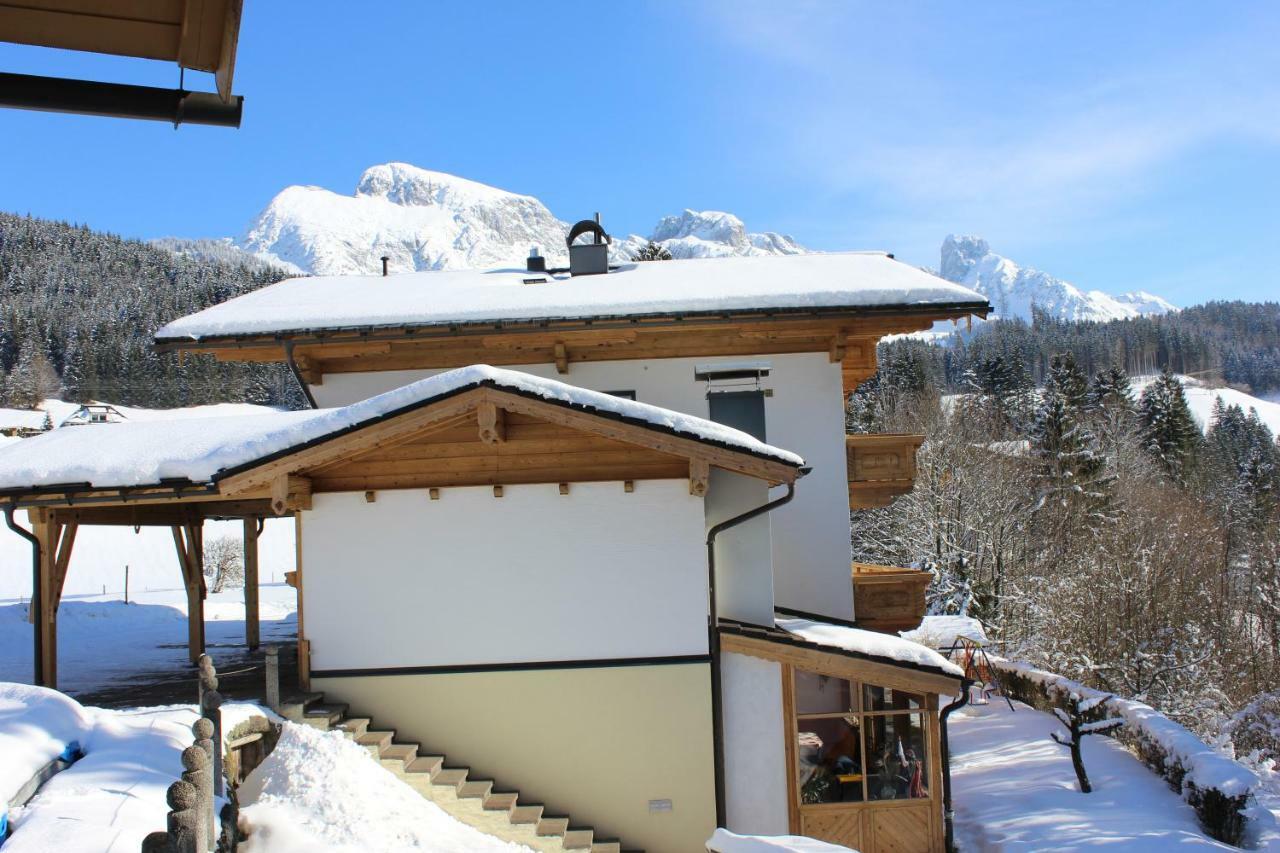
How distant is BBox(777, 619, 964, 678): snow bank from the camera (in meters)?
10.5

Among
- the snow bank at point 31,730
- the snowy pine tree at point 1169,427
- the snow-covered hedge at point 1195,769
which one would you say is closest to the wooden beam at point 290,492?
the snow bank at point 31,730

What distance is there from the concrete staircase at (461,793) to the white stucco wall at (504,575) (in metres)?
0.87

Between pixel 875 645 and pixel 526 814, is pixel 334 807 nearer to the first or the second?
pixel 526 814

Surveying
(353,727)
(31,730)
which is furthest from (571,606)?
(31,730)

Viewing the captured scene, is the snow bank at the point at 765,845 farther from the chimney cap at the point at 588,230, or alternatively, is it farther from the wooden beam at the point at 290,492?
the chimney cap at the point at 588,230

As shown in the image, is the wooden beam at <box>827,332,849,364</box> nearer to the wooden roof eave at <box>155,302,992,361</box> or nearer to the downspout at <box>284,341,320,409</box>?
the wooden roof eave at <box>155,302,992,361</box>

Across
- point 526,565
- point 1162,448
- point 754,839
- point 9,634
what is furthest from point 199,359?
point 754,839

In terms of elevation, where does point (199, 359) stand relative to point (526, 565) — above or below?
above

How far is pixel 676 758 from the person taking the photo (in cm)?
1066

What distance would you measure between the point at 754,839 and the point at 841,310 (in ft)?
31.6

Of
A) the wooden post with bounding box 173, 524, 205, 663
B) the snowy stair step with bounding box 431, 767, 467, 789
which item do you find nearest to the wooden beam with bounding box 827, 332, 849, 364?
the snowy stair step with bounding box 431, 767, 467, 789

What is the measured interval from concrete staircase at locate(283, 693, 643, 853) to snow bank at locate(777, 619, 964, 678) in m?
3.27

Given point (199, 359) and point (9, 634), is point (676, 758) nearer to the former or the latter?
point (9, 634)

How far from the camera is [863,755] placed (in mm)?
10766
